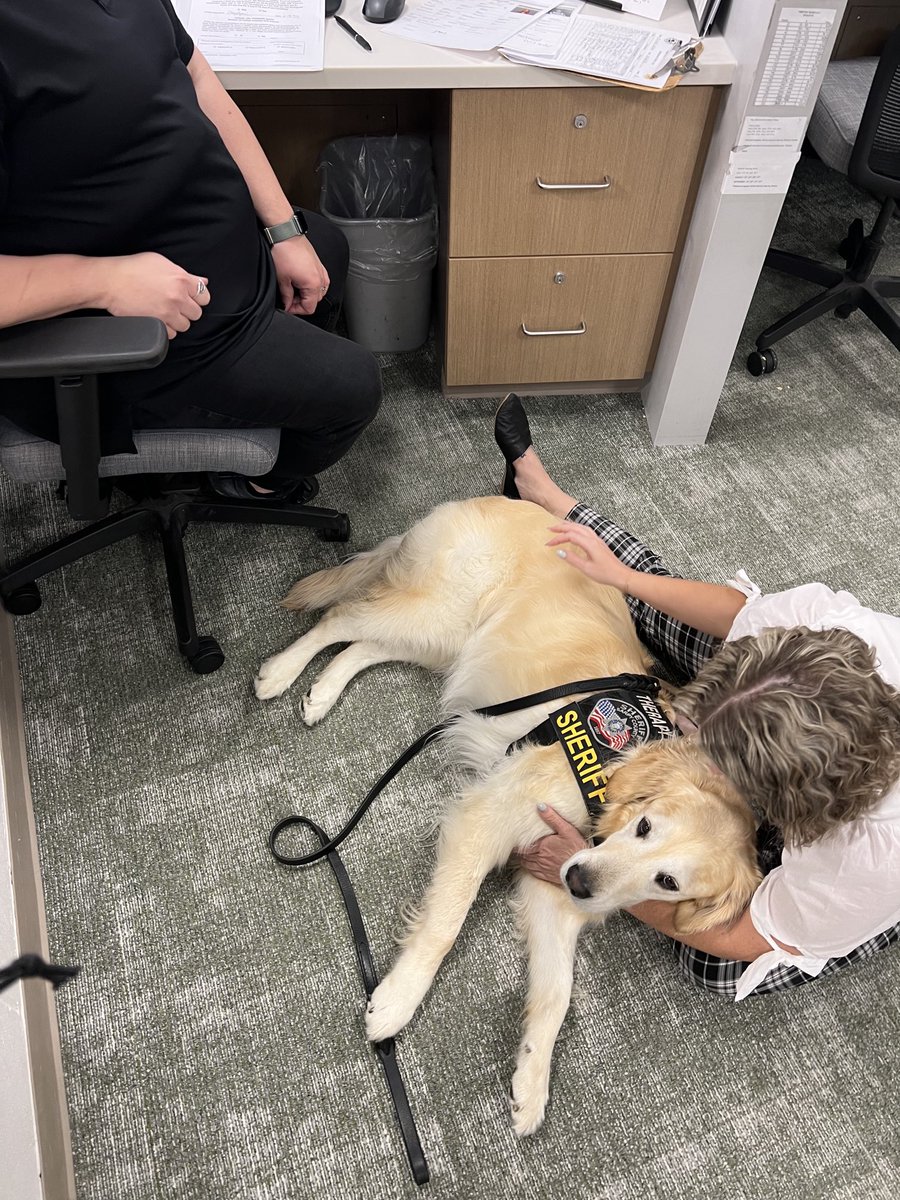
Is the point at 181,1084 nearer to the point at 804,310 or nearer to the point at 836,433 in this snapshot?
the point at 836,433

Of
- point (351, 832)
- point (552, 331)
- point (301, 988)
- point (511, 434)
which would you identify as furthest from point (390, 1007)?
point (552, 331)

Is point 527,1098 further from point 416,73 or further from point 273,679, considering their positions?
point 416,73

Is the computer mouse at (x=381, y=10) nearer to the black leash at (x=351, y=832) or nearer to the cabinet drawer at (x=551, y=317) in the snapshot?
the cabinet drawer at (x=551, y=317)

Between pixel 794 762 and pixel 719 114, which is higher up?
pixel 719 114

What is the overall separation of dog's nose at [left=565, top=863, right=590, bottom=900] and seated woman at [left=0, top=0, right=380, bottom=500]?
2.79 feet

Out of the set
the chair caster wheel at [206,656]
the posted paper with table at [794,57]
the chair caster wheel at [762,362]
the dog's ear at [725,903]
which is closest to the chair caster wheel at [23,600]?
the chair caster wheel at [206,656]

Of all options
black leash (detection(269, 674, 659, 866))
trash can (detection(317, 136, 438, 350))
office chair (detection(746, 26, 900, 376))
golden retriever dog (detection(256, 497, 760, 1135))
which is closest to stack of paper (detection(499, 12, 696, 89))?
trash can (detection(317, 136, 438, 350))

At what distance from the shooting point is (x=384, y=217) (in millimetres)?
2260

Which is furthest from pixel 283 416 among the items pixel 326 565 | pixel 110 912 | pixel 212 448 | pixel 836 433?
pixel 836 433

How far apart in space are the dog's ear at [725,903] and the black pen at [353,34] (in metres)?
1.63

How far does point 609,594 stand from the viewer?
5.43 feet

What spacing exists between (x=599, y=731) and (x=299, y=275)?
3.22ft

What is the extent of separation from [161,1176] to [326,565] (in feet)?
3.86

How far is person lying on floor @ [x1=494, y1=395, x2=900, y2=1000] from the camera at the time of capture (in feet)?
3.30
